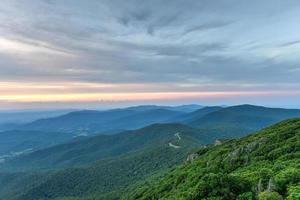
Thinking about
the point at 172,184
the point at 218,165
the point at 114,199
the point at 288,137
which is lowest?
the point at 114,199

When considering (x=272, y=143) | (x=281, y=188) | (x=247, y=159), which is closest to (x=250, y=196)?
(x=281, y=188)

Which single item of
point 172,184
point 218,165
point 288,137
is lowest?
point 172,184

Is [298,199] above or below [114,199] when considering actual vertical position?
above

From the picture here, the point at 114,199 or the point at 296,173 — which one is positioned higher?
the point at 296,173

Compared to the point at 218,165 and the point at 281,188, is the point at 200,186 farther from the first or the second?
the point at 218,165

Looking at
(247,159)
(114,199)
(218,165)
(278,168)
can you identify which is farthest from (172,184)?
(114,199)

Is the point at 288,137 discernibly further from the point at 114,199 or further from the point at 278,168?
the point at 114,199

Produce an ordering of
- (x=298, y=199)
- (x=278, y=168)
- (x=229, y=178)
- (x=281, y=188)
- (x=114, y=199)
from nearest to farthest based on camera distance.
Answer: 1. (x=298, y=199)
2. (x=281, y=188)
3. (x=229, y=178)
4. (x=278, y=168)
5. (x=114, y=199)

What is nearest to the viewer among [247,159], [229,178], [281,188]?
[281,188]

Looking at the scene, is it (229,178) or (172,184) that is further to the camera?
(172,184)
